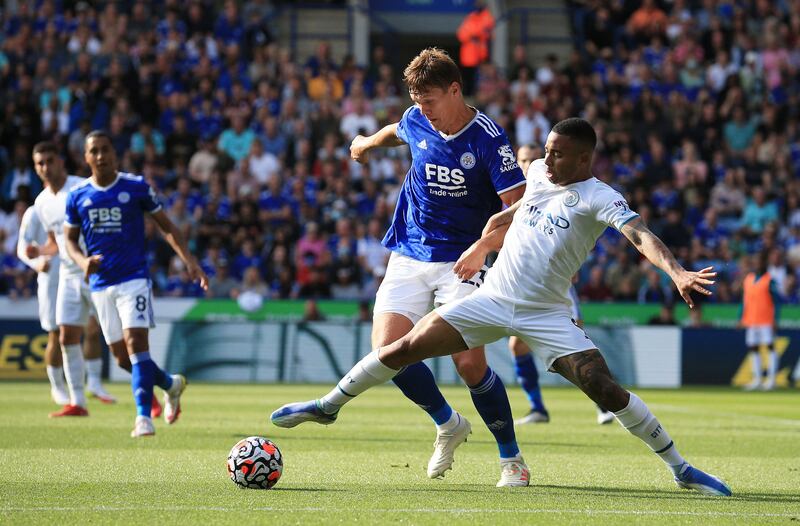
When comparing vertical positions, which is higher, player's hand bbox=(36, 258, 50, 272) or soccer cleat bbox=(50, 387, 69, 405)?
player's hand bbox=(36, 258, 50, 272)

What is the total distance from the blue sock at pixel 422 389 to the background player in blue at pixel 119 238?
3.37m

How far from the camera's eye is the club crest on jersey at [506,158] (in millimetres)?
7633

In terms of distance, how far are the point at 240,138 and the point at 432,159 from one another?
17420 mm

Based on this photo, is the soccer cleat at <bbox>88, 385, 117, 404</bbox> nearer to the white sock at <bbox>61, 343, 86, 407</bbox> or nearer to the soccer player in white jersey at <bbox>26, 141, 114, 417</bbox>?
the soccer player in white jersey at <bbox>26, 141, 114, 417</bbox>

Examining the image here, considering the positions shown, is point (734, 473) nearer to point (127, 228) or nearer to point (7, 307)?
point (127, 228)

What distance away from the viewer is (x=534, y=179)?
23.9ft

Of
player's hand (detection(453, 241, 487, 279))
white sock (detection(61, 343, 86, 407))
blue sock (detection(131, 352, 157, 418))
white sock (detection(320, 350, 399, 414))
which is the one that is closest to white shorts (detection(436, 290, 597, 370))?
player's hand (detection(453, 241, 487, 279))

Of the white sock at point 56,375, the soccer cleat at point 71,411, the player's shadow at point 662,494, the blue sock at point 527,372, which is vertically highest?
the player's shadow at point 662,494

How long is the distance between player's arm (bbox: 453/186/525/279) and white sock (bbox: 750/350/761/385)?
52.3ft

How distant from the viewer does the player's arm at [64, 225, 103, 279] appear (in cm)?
1054

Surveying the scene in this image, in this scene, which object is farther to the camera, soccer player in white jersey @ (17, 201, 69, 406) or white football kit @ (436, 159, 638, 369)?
soccer player in white jersey @ (17, 201, 69, 406)

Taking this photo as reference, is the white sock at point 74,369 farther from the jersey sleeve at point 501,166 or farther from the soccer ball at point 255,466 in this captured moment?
the jersey sleeve at point 501,166

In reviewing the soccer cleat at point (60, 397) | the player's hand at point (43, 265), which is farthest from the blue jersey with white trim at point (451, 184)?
the soccer cleat at point (60, 397)

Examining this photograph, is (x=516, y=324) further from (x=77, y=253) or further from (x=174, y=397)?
(x=174, y=397)
